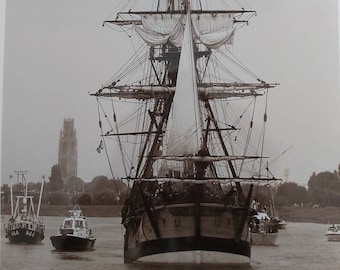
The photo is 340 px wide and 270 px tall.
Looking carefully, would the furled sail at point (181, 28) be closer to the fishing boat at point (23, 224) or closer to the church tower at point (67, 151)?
the church tower at point (67, 151)

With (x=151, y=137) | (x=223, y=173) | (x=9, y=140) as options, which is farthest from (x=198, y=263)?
(x=9, y=140)

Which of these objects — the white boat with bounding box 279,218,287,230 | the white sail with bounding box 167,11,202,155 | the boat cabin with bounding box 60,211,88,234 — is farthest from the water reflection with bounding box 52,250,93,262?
the white boat with bounding box 279,218,287,230

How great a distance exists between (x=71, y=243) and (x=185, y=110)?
101cm

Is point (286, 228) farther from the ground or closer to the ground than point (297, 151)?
closer to the ground

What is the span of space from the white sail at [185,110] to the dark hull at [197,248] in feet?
1.65

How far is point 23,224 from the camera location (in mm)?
3266

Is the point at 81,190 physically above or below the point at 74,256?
above

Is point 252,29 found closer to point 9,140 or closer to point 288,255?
point 288,255

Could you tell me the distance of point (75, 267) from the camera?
3199 mm

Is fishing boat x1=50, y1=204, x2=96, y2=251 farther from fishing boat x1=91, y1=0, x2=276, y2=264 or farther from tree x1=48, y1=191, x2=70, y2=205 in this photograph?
fishing boat x1=91, y1=0, x2=276, y2=264

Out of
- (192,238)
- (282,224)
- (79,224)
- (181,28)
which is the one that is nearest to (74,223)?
(79,224)

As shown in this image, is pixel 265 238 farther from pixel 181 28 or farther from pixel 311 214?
pixel 181 28

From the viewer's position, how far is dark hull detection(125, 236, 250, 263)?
3.23 metres

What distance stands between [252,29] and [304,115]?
1.94 feet
